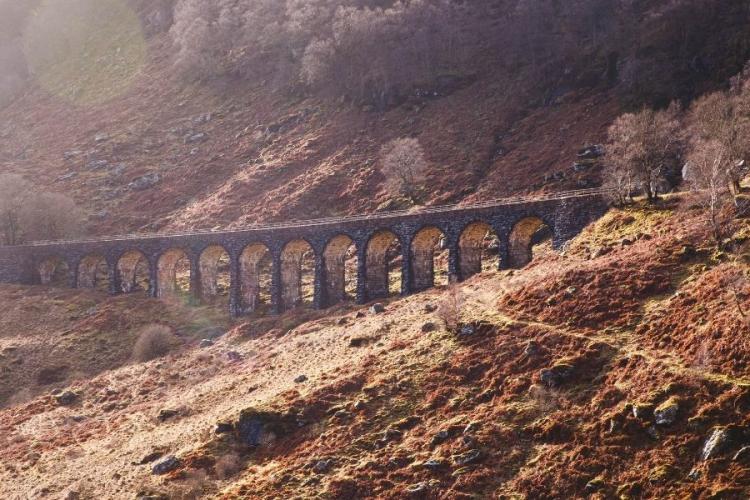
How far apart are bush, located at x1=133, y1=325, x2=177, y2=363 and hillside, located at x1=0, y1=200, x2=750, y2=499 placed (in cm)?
662

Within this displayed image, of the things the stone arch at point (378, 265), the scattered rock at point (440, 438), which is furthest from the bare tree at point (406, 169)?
the scattered rock at point (440, 438)

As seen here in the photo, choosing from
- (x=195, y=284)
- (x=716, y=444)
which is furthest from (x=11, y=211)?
(x=716, y=444)

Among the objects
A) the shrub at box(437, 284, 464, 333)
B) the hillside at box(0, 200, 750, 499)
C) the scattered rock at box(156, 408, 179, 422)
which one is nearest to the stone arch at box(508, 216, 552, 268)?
the hillside at box(0, 200, 750, 499)

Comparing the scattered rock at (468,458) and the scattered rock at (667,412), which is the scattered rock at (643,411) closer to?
the scattered rock at (667,412)

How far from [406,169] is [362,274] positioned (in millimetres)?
30369

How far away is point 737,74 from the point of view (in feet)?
270

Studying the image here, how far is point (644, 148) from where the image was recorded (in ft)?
189

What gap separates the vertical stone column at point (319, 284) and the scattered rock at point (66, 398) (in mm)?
21354

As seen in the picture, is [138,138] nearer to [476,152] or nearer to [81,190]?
[81,190]

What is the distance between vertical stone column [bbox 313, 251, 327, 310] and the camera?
66875mm

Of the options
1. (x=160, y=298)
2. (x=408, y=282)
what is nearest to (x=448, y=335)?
(x=408, y=282)

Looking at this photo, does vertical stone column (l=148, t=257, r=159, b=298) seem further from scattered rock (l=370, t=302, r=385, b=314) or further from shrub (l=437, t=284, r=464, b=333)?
shrub (l=437, t=284, r=464, b=333)

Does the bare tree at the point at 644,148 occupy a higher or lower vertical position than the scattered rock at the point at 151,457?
higher

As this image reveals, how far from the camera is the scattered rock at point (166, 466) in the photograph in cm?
3859
